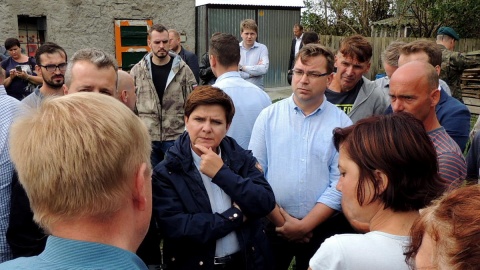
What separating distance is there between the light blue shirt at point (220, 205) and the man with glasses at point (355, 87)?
1.68 meters

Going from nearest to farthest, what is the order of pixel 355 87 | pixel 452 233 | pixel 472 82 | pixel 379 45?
pixel 452 233 → pixel 355 87 → pixel 472 82 → pixel 379 45

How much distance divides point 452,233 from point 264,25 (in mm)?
14492

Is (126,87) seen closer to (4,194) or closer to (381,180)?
(4,194)

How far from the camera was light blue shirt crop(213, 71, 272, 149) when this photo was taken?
13.8ft

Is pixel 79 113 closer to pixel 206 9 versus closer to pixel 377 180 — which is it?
pixel 377 180

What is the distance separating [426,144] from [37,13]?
36.0 feet

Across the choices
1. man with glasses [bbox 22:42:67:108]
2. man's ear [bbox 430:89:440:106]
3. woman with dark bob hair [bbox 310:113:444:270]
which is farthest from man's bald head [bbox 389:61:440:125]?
man with glasses [bbox 22:42:67:108]

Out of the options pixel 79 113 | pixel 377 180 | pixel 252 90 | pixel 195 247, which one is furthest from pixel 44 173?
pixel 252 90

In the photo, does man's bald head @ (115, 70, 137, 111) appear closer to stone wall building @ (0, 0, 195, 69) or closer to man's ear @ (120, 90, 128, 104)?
man's ear @ (120, 90, 128, 104)

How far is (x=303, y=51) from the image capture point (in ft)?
11.9

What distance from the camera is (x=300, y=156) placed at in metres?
3.33

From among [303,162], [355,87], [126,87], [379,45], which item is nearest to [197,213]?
[303,162]

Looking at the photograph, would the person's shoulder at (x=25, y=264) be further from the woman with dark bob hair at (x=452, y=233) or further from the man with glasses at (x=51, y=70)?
the man with glasses at (x=51, y=70)

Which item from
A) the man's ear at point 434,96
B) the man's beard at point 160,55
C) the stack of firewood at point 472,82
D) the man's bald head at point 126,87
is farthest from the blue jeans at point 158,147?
the stack of firewood at point 472,82
